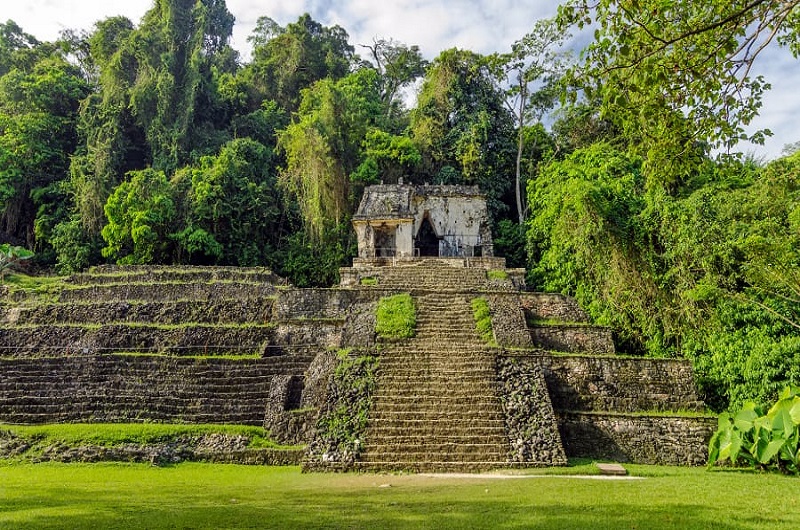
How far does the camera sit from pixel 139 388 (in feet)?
40.5

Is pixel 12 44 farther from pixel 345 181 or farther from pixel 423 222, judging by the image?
pixel 423 222

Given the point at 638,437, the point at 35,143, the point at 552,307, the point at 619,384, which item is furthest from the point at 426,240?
the point at 35,143

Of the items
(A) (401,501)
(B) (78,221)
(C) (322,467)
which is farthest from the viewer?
(B) (78,221)

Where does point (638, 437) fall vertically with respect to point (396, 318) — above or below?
below

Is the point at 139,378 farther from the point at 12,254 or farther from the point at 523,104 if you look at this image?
the point at 523,104

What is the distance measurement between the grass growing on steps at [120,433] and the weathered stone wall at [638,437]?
5314 millimetres

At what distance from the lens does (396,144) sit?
2511cm

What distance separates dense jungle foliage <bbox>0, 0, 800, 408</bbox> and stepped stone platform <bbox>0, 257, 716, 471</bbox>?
5.59 feet

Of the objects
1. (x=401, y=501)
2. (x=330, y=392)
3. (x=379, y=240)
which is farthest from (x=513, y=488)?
(x=379, y=240)

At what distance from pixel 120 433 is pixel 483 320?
25.8 ft

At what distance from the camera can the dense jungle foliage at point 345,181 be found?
11602 millimetres

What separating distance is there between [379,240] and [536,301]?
8.15 meters

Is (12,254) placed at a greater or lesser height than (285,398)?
greater

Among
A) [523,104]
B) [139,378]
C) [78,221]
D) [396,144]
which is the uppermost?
[523,104]
